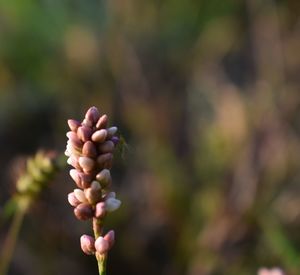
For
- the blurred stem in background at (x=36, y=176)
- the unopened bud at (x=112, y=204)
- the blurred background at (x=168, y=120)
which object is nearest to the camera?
the unopened bud at (x=112, y=204)

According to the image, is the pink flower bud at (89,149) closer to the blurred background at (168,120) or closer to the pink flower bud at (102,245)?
the pink flower bud at (102,245)

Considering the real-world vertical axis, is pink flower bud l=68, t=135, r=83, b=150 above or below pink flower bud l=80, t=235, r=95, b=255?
above

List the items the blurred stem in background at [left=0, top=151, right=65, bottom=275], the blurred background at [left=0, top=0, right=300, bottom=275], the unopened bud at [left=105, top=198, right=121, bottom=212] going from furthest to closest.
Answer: the blurred background at [left=0, top=0, right=300, bottom=275] → the blurred stem in background at [left=0, top=151, right=65, bottom=275] → the unopened bud at [left=105, top=198, right=121, bottom=212]

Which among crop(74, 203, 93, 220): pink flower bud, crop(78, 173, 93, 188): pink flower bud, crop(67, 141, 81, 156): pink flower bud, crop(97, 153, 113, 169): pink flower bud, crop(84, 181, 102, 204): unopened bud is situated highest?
crop(67, 141, 81, 156): pink flower bud

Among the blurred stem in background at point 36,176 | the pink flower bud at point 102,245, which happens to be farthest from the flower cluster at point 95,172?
the blurred stem in background at point 36,176

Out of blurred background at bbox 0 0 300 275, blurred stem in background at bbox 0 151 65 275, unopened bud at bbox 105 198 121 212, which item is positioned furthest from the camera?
blurred background at bbox 0 0 300 275

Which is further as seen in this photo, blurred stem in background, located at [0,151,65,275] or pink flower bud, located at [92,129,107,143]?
blurred stem in background, located at [0,151,65,275]

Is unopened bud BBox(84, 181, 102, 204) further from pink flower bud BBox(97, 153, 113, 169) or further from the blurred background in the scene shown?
the blurred background

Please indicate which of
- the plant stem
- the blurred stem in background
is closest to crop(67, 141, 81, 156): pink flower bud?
the plant stem
